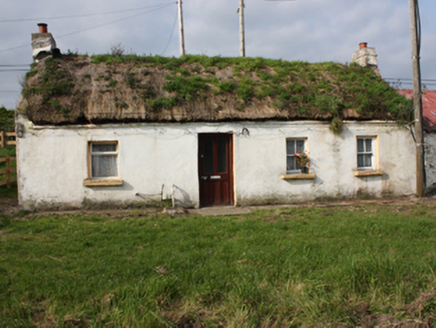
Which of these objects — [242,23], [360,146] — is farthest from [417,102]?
[242,23]

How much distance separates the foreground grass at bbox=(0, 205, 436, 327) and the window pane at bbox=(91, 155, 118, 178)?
2733 mm

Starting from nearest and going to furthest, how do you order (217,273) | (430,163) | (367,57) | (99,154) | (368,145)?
(217,273), (99,154), (368,145), (430,163), (367,57)

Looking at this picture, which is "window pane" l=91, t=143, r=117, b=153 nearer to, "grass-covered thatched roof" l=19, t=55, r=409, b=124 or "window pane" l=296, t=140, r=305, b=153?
"grass-covered thatched roof" l=19, t=55, r=409, b=124

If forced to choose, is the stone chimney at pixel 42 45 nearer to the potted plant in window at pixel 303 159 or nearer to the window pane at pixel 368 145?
the potted plant in window at pixel 303 159

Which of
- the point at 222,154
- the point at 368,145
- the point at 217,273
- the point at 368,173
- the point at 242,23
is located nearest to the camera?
the point at 217,273

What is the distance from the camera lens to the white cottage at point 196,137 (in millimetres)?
9922

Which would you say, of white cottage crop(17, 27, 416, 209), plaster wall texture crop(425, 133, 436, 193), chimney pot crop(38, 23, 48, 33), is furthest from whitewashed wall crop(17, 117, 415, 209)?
chimney pot crop(38, 23, 48, 33)

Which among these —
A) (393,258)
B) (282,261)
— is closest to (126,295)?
(282,261)

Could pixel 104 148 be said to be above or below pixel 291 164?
above

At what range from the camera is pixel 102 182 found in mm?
9898

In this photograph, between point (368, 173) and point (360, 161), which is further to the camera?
point (360, 161)

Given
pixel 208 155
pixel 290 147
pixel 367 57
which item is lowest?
pixel 208 155

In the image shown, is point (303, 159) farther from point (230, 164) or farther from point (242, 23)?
point (242, 23)

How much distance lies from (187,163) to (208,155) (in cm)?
77
